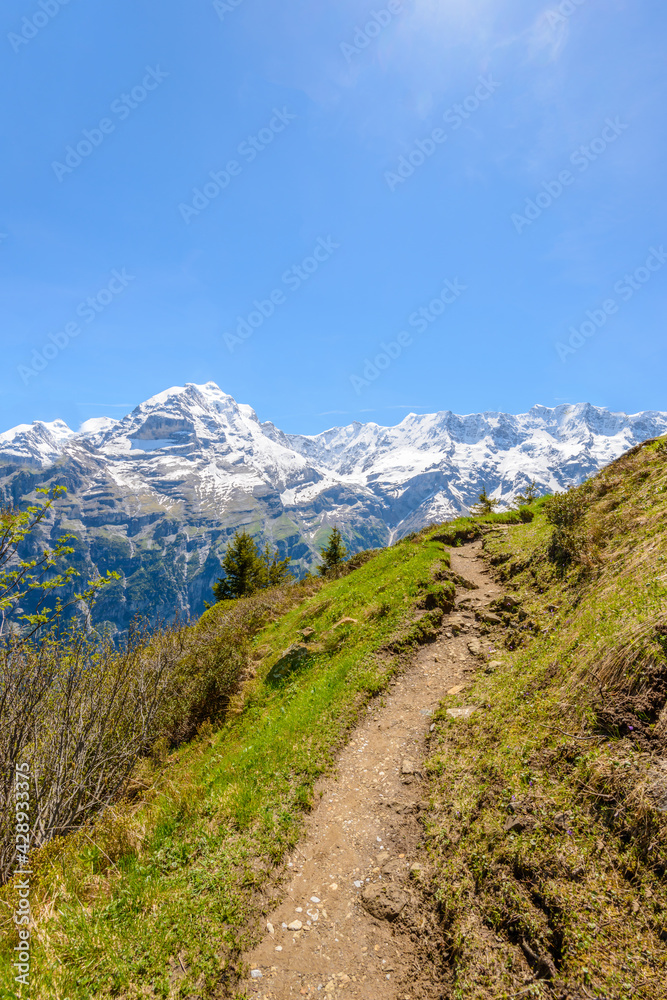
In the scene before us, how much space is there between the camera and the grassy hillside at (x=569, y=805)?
4.87m

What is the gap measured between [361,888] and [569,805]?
423 cm

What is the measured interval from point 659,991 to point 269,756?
865 centimetres

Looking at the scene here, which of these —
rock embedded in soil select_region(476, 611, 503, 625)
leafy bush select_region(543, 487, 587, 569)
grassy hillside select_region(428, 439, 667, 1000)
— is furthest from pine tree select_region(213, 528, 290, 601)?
grassy hillside select_region(428, 439, 667, 1000)

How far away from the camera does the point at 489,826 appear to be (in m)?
6.90

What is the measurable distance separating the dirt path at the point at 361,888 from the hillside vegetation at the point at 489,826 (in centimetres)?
→ 40

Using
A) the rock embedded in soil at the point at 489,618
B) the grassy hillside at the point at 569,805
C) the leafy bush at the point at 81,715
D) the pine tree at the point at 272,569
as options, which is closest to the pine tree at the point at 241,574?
the pine tree at the point at 272,569

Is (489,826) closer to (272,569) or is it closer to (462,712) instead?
(462,712)

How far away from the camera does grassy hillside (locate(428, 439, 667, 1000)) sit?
4867 millimetres

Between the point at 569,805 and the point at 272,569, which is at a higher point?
the point at 272,569

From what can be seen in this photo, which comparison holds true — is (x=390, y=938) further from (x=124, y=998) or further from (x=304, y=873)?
(x=124, y=998)

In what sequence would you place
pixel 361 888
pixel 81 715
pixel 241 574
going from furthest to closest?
pixel 241 574
pixel 81 715
pixel 361 888

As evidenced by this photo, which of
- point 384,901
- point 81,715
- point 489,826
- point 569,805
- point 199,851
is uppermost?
point 81,715

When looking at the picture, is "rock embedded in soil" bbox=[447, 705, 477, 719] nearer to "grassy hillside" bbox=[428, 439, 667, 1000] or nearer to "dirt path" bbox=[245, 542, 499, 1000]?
"grassy hillside" bbox=[428, 439, 667, 1000]

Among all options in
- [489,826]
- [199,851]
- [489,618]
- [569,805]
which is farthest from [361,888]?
[489,618]
